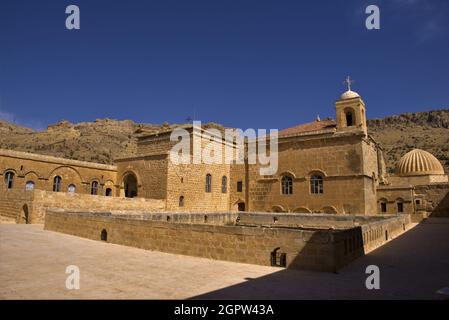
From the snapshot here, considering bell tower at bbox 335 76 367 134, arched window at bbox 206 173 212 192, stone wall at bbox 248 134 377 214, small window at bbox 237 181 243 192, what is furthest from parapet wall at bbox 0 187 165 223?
bell tower at bbox 335 76 367 134

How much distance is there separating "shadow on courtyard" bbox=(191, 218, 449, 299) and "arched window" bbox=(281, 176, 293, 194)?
1507 centimetres

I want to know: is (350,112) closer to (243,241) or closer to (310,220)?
(310,220)

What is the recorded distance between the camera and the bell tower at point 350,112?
Answer: 22.5m

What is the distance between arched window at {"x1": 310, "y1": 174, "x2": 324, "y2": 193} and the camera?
2233 cm

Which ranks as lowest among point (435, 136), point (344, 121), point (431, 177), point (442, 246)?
point (442, 246)

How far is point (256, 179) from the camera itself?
1010 inches

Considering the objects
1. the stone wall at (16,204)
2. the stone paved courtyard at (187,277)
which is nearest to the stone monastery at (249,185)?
the stone wall at (16,204)

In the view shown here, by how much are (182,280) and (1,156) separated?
20071mm

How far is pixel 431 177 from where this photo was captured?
27.9m

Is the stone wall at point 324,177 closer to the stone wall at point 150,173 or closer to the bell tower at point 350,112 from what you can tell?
the bell tower at point 350,112

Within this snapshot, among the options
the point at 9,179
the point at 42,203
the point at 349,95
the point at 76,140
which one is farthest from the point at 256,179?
the point at 76,140
